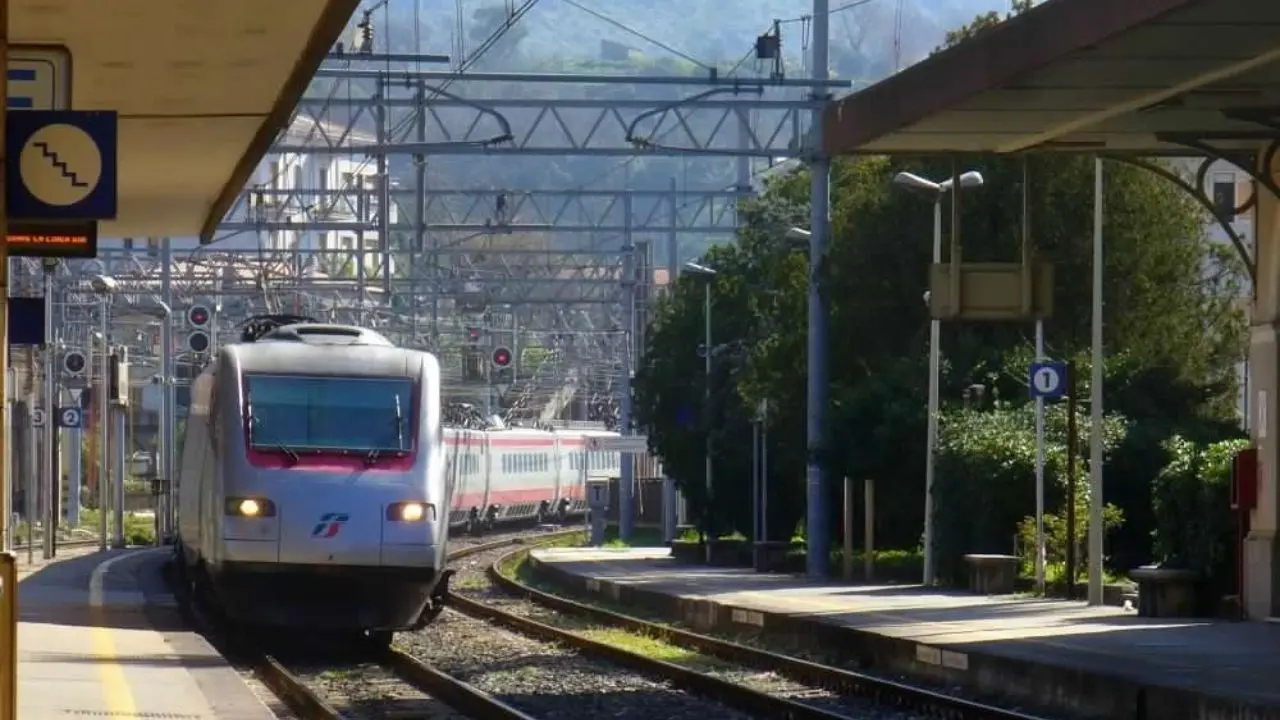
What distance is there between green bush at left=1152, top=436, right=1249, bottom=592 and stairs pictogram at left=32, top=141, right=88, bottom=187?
54.3 ft

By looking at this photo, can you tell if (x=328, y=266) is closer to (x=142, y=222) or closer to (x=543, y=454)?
(x=543, y=454)

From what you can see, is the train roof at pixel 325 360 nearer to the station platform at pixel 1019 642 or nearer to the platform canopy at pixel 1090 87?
the platform canopy at pixel 1090 87

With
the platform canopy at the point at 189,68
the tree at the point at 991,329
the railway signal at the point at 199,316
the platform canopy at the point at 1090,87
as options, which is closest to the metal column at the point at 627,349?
the tree at the point at 991,329

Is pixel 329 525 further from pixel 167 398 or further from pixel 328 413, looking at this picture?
pixel 167 398

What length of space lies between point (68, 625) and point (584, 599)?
13686 millimetres

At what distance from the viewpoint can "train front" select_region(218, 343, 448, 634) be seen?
67.7ft

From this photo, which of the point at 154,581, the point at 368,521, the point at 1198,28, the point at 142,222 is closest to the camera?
the point at 1198,28

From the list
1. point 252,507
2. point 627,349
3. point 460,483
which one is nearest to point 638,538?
point 627,349

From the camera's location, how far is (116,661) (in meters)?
18.5

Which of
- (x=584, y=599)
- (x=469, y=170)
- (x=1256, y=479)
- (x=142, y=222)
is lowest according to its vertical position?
(x=584, y=599)

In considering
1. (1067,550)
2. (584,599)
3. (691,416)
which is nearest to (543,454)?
(691,416)

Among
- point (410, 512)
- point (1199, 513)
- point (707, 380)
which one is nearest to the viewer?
point (410, 512)

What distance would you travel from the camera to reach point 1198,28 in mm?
15688

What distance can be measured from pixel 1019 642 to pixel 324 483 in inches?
247
